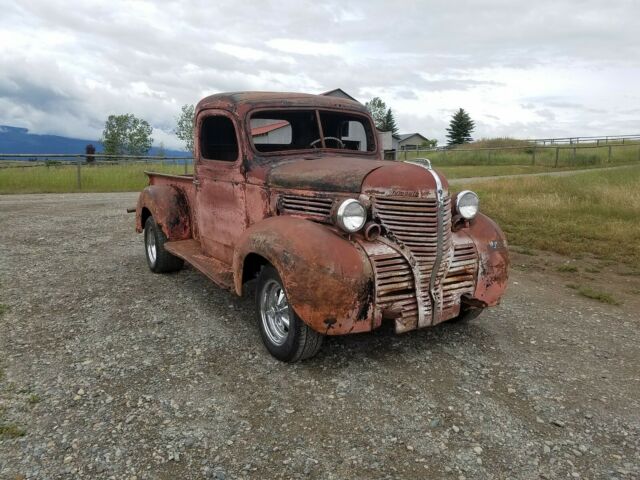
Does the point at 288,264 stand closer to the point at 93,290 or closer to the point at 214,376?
the point at 214,376

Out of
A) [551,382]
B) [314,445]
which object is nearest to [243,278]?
[314,445]

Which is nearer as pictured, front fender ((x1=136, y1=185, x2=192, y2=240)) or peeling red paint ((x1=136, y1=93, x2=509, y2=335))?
peeling red paint ((x1=136, y1=93, x2=509, y2=335))

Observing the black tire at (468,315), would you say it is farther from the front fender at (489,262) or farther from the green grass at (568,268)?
the green grass at (568,268)

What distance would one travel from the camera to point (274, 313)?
376 centimetres

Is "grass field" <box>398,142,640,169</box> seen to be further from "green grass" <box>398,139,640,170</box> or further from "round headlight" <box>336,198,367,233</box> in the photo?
"round headlight" <box>336,198,367,233</box>

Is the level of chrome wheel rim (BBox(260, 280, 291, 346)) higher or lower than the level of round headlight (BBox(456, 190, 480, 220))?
lower

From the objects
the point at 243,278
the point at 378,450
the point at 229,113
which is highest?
the point at 229,113

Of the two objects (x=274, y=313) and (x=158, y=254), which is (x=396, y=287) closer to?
(x=274, y=313)

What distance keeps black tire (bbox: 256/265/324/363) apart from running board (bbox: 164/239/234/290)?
1.64 feet

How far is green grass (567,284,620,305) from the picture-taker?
17.3ft

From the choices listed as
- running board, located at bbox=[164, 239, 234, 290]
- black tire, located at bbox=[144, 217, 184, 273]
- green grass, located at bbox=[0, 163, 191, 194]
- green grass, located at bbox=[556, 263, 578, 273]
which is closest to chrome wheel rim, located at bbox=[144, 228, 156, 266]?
black tire, located at bbox=[144, 217, 184, 273]

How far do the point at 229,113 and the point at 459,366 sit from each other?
296 centimetres

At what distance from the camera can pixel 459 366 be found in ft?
11.8

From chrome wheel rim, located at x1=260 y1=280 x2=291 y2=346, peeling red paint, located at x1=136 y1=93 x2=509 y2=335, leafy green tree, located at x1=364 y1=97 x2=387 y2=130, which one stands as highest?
leafy green tree, located at x1=364 y1=97 x2=387 y2=130
